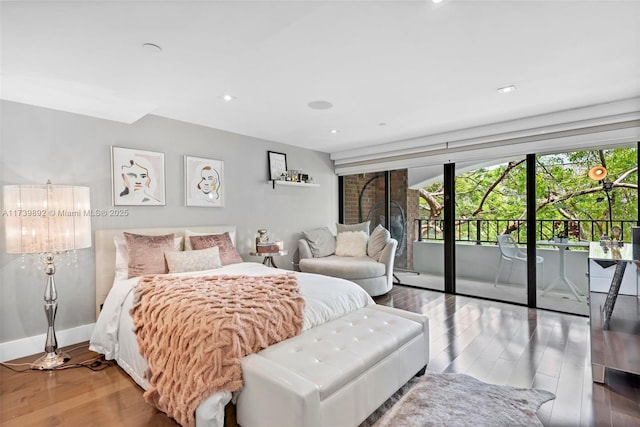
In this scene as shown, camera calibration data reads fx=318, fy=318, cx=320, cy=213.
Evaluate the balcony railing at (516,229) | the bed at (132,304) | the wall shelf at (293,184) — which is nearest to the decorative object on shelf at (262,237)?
the wall shelf at (293,184)

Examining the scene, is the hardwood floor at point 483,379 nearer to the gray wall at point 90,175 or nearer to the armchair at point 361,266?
the gray wall at point 90,175

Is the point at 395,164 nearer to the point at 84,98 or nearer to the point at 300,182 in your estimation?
the point at 300,182

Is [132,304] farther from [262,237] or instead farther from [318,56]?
[318,56]

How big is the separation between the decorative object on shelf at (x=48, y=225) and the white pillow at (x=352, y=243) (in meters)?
3.35

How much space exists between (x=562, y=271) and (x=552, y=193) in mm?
952

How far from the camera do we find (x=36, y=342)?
280cm

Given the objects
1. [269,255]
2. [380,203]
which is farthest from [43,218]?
[380,203]

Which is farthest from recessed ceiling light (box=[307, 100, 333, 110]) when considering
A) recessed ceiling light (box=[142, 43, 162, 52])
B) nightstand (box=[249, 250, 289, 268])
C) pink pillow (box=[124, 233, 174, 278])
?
pink pillow (box=[124, 233, 174, 278])

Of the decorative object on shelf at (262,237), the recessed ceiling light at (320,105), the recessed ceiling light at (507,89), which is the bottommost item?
the decorative object on shelf at (262,237)

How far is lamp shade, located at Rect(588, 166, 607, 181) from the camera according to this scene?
11.7ft

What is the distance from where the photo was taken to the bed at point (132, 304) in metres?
2.10

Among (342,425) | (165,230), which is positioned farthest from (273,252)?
(342,425)

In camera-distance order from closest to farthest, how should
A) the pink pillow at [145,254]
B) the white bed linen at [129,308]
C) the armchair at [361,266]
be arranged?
the white bed linen at [129,308] < the pink pillow at [145,254] < the armchair at [361,266]

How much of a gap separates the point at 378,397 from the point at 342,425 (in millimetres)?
333
